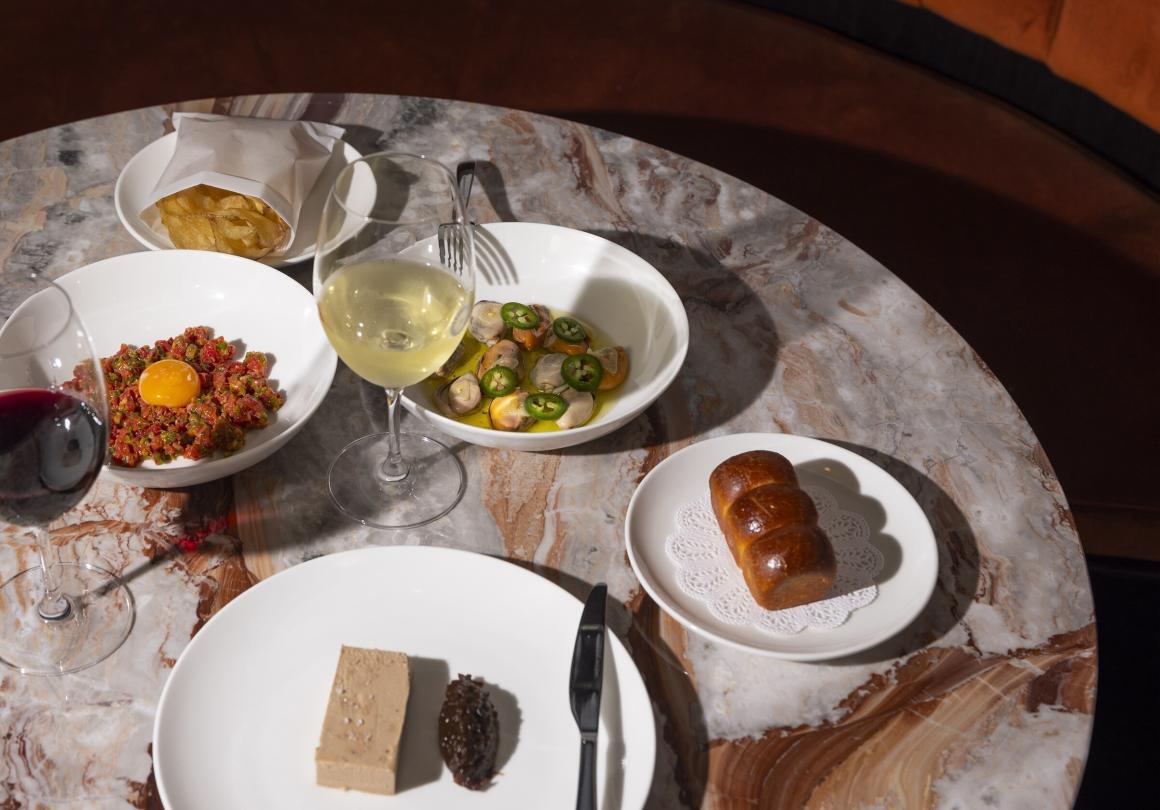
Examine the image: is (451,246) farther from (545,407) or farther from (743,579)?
(743,579)

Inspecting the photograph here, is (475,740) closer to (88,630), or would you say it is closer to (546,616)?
(546,616)

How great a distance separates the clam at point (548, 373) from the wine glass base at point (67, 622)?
1.92 feet

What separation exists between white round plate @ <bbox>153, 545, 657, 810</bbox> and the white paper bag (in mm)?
692

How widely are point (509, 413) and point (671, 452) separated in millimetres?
227

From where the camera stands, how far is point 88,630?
1227mm

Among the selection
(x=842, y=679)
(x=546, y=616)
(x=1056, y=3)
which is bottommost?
(x=546, y=616)

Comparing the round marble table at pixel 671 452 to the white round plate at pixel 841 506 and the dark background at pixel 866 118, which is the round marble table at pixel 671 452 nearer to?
the white round plate at pixel 841 506

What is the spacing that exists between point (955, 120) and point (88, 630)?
2287 millimetres

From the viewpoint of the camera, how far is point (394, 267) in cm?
122

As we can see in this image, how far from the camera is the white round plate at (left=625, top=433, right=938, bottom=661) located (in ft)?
4.05

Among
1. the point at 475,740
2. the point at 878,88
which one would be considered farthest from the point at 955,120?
the point at 475,740

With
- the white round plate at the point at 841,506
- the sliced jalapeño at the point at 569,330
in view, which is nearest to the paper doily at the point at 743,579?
the white round plate at the point at 841,506

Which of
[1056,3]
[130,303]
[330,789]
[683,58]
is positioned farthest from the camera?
[683,58]

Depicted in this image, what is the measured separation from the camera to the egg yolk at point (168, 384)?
144cm
